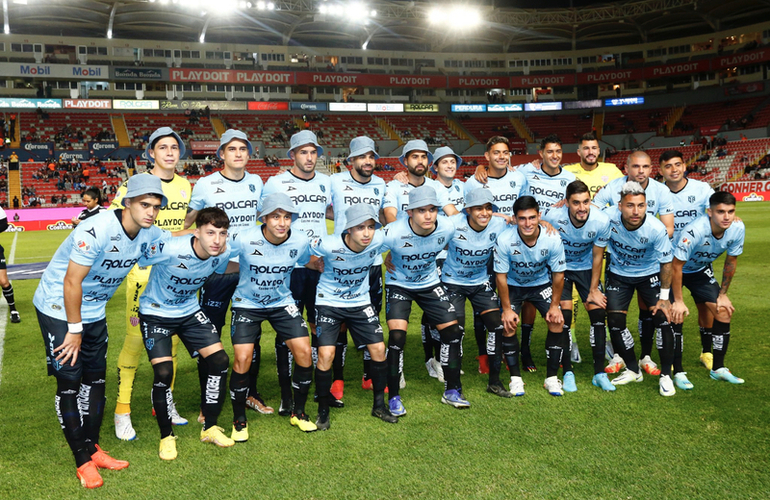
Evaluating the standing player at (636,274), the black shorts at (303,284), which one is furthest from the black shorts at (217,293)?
the standing player at (636,274)

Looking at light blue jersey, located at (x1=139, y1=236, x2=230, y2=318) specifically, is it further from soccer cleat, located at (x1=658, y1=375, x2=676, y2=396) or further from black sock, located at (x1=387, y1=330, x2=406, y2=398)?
soccer cleat, located at (x1=658, y1=375, x2=676, y2=396)

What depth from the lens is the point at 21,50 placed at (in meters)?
50.2

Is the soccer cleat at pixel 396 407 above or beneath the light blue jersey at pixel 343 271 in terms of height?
beneath

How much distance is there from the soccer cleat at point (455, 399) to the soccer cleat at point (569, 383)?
1.26 metres

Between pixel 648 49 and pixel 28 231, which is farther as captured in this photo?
pixel 648 49

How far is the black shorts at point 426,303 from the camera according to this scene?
6.46 m

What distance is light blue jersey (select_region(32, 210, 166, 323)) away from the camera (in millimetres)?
4684

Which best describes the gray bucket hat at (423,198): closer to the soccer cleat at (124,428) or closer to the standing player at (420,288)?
the standing player at (420,288)

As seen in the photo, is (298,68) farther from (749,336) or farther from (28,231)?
(749,336)

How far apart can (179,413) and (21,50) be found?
56.2 m

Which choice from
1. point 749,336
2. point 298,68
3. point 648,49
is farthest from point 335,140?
point 749,336

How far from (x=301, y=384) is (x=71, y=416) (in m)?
2.06

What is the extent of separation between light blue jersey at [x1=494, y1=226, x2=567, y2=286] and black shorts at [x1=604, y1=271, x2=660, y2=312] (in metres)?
0.82

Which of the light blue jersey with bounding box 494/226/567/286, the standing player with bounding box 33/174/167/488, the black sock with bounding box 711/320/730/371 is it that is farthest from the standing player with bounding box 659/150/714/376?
the standing player with bounding box 33/174/167/488
